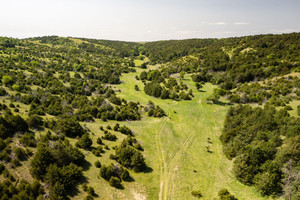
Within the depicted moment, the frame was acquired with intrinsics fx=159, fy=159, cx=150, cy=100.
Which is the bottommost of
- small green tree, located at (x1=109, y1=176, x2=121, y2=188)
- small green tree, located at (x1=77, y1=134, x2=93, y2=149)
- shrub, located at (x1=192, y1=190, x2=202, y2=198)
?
shrub, located at (x1=192, y1=190, x2=202, y2=198)

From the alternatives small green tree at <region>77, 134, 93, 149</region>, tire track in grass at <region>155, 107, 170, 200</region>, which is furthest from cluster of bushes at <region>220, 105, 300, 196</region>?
small green tree at <region>77, 134, 93, 149</region>

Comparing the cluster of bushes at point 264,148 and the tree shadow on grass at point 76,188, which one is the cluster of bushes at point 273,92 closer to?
the cluster of bushes at point 264,148

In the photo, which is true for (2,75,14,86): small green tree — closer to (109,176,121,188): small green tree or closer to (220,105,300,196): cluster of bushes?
(109,176,121,188): small green tree

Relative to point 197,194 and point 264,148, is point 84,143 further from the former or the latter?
point 264,148

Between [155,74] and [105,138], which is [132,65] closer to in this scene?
[155,74]

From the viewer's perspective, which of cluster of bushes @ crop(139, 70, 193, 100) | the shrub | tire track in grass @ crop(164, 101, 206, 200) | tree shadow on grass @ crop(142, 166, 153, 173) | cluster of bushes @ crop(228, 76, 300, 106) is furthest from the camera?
cluster of bushes @ crop(139, 70, 193, 100)

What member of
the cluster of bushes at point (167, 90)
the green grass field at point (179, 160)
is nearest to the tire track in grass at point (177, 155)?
the green grass field at point (179, 160)

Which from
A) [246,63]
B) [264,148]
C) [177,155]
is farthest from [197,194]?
[246,63]
